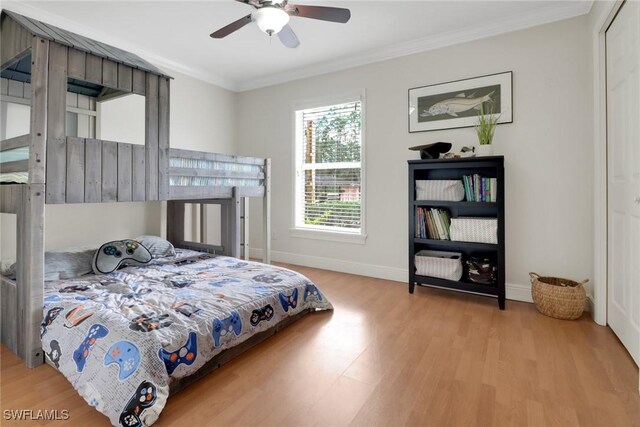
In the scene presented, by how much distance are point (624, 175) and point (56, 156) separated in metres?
3.50

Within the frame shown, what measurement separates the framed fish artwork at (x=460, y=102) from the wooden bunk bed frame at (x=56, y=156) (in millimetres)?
2378

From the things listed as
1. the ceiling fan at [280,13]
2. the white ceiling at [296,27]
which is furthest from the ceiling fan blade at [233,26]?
the white ceiling at [296,27]

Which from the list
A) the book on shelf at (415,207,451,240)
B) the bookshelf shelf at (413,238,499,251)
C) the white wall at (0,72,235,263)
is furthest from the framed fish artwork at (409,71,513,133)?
the white wall at (0,72,235,263)

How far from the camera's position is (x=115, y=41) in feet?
10.6

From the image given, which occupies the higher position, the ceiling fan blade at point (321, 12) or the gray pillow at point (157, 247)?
the ceiling fan blade at point (321, 12)

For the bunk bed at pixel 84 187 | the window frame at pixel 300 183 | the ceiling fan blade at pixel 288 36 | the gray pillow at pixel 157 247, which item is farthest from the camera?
the window frame at pixel 300 183

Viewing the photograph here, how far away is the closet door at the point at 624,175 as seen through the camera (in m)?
1.84

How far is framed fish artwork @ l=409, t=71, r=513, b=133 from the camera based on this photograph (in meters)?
2.90

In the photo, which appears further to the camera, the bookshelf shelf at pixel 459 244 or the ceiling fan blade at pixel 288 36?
the bookshelf shelf at pixel 459 244

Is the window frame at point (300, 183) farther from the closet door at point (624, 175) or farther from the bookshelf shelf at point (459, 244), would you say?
the closet door at point (624, 175)

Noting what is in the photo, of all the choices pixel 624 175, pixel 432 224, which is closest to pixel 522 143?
pixel 624 175

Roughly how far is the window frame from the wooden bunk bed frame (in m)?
1.83

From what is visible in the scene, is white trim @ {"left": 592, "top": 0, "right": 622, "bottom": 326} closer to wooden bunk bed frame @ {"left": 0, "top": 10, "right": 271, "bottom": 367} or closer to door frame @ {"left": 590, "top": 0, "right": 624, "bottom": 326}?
door frame @ {"left": 590, "top": 0, "right": 624, "bottom": 326}

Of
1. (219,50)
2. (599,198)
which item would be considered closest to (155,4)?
(219,50)
